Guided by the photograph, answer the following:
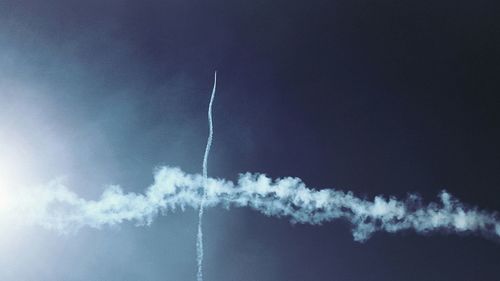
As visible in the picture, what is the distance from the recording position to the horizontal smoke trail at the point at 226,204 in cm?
445

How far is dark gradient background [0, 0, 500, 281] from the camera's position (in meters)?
4.48

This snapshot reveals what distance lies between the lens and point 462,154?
4.50 metres

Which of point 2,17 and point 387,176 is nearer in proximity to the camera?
point 387,176

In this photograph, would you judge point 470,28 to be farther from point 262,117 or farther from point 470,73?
point 262,117

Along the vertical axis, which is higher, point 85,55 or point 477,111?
point 85,55

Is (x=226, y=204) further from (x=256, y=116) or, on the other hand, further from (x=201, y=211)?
(x=256, y=116)

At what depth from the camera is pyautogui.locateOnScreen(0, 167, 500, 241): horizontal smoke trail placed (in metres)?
4.45

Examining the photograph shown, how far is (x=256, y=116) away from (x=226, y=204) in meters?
0.81

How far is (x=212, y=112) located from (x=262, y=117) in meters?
0.44

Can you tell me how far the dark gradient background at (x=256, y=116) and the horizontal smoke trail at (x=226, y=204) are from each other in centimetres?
8

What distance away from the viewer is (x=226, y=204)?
15.1ft

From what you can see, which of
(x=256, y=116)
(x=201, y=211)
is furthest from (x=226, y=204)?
(x=256, y=116)

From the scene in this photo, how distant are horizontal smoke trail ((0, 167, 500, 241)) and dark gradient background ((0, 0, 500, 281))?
79mm

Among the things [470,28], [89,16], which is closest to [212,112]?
[89,16]
